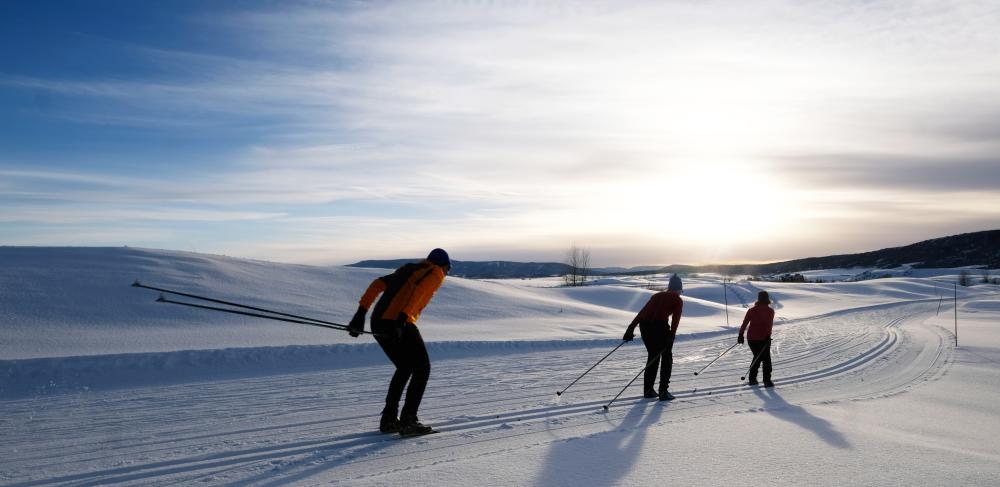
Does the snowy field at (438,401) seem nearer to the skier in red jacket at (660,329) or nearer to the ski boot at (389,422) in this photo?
the ski boot at (389,422)

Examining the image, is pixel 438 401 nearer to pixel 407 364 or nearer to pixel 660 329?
pixel 407 364

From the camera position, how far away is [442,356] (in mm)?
12891

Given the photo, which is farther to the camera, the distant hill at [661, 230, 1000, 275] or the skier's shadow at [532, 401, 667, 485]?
the distant hill at [661, 230, 1000, 275]

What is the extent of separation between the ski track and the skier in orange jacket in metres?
0.26

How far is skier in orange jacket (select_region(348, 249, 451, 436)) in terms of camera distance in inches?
242

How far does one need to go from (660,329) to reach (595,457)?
4077mm

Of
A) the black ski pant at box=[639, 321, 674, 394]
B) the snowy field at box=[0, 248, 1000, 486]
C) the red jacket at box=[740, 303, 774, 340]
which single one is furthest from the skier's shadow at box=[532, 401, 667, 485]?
the red jacket at box=[740, 303, 774, 340]

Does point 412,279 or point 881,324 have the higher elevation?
point 412,279

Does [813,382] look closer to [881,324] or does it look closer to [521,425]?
[521,425]

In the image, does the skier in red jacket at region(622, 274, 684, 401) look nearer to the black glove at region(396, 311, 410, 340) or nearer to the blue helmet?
the blue helmet

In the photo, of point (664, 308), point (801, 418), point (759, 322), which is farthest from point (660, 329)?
point (759, 322)

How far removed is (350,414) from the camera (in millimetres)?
7441

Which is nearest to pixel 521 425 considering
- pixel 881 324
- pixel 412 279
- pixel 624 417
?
pixel 624 417

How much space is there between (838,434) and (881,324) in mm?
19357
